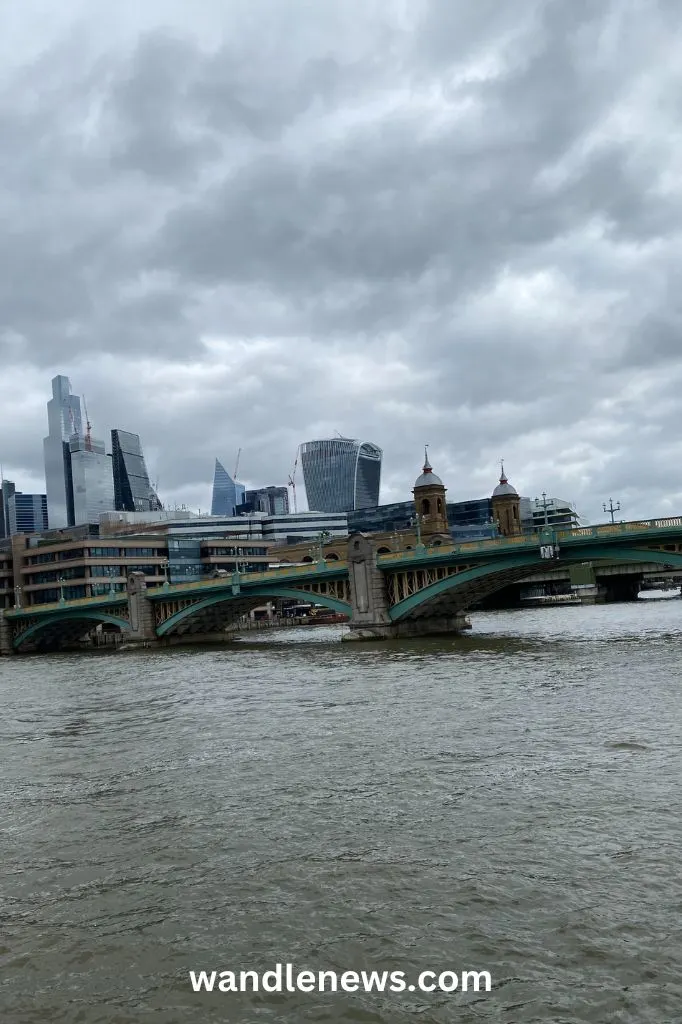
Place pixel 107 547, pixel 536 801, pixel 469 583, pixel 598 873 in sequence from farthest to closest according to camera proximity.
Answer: pixel 107 547 → pixel 469 583 → pixel 536 801 → pixel 598 873

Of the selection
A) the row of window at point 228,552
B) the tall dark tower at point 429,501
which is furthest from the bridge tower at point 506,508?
the row of window at point 228,552

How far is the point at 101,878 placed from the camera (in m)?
15.2

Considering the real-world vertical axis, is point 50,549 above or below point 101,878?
above

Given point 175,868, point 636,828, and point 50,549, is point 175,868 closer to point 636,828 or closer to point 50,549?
point 636,828

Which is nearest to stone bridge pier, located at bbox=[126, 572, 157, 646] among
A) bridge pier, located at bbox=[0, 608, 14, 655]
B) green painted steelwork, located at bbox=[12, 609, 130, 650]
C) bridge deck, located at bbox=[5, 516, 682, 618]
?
bridge deck, located at bbox=[5, 516, 682, 618]

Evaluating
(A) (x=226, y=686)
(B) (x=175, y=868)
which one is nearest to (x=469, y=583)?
(A) (x=226, y=686)

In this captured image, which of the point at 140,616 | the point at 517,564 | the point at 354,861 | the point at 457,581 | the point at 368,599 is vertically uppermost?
the point at 517,564

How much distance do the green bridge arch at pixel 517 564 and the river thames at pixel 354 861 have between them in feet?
102

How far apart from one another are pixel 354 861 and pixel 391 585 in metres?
64.0

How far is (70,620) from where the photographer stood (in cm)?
11300

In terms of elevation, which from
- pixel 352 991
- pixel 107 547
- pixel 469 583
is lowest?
pixel 352 991

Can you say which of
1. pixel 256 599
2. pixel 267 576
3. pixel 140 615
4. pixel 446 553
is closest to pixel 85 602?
pixel 140 615

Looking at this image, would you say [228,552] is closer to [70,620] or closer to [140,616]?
[70,620]

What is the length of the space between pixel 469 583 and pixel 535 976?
65671mm
